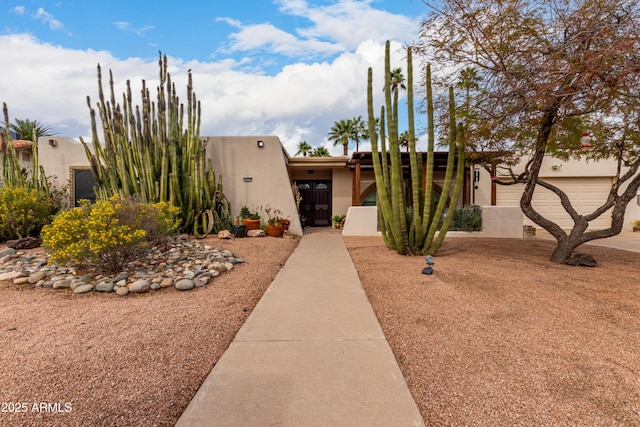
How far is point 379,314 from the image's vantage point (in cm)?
366

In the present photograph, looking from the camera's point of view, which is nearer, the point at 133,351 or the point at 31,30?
the point at 133,351

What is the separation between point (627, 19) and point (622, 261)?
5111 mm

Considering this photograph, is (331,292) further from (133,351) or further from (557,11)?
(557,11)

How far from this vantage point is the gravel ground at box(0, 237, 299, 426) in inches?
79.0

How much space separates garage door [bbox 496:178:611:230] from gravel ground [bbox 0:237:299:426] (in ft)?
43.3

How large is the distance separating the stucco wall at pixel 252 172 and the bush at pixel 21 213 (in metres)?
4.89

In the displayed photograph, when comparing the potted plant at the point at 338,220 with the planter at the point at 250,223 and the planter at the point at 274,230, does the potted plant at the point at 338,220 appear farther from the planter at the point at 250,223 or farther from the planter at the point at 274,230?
the planter at the point at 250,223

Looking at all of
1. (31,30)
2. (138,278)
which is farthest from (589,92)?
(31,30)

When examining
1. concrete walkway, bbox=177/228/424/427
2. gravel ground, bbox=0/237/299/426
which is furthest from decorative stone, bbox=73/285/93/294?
concrete walkway, bbox=177/228/424/427

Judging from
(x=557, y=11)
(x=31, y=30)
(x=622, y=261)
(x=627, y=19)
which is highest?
Result: (x=31, y=30)

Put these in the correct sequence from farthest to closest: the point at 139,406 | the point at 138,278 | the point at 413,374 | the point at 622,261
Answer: the point at 622,261
the point at 138,278
the point at 413,374
the point at 139,406

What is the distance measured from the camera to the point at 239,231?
9.84m

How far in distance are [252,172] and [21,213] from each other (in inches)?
249

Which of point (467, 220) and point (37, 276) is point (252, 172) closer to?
point (37, 276)
